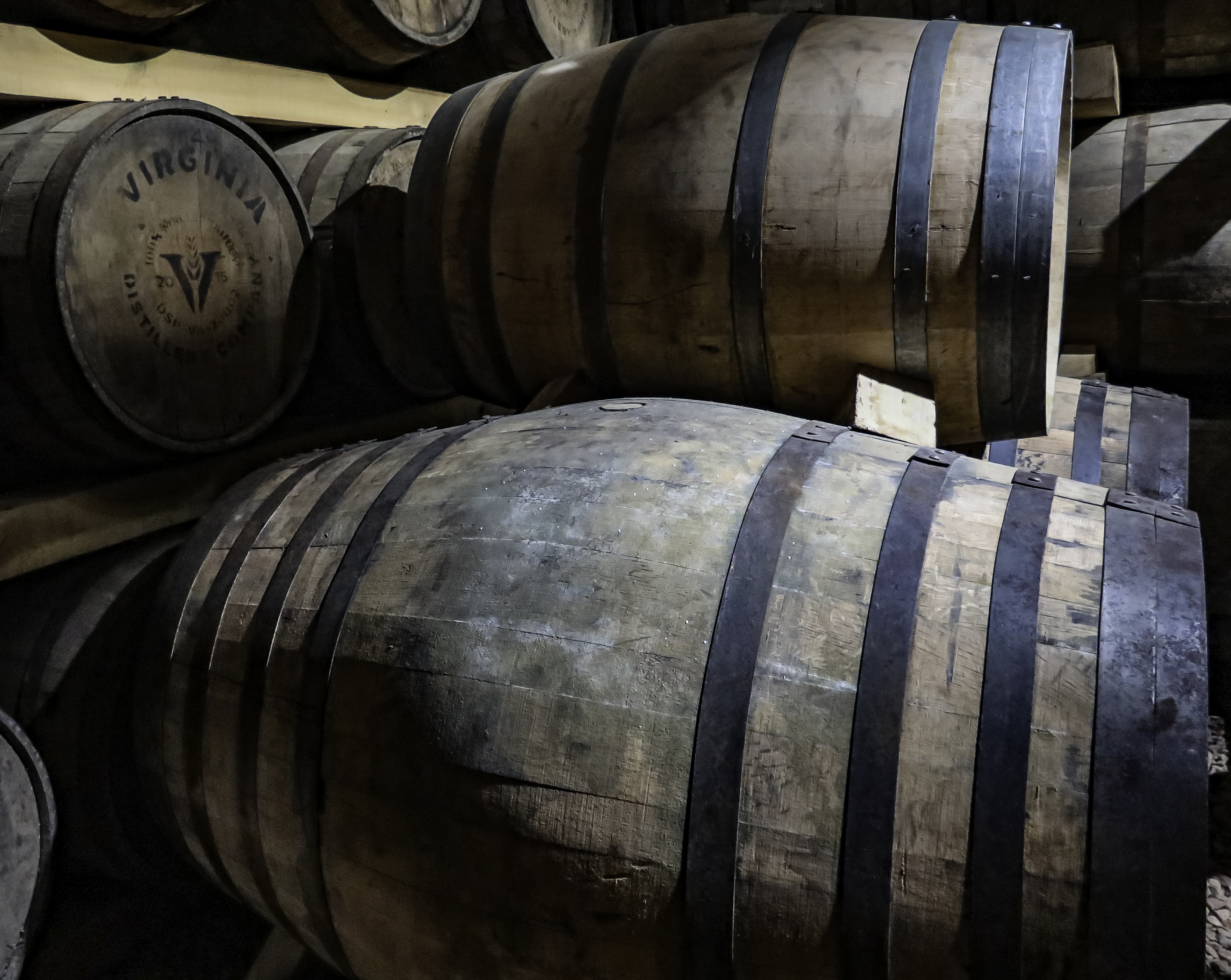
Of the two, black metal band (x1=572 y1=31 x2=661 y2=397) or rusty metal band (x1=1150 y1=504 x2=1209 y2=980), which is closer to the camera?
rusty metal band (x1=1150 y1=504 x2=1209 y2=980)

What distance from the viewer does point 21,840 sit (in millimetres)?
1858

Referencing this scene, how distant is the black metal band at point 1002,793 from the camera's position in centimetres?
128

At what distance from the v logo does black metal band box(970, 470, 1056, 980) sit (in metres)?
2.03

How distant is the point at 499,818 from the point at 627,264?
1409 millimetres

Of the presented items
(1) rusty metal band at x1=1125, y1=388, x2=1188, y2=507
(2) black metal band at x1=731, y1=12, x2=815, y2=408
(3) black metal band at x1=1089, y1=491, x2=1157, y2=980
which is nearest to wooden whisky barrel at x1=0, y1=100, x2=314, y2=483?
(2) black metal band at x1=731, y1=12, x2=815, y2=408

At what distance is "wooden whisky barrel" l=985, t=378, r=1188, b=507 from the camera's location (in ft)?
8.94

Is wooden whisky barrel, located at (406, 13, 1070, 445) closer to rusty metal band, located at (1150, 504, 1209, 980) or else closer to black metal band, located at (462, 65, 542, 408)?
black metal band, located at (462, 65, 542, 408)

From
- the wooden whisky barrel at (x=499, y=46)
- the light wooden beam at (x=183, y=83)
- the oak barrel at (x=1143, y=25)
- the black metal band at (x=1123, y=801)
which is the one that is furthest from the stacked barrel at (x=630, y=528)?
the oak barrel at (x=1143, y=25)

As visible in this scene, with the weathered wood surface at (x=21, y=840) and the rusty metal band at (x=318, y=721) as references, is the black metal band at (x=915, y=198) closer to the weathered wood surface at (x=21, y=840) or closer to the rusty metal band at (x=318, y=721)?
the rusty metal band at (x=318, y=721)

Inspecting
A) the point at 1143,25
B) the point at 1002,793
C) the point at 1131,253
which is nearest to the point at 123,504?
the point at 1002,793

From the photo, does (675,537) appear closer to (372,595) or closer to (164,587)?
(372,595)

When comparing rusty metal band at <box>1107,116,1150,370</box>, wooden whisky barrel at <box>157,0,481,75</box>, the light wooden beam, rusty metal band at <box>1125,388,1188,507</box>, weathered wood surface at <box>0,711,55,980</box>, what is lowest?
weathered wood surface at <box>0,711,55,980</box>

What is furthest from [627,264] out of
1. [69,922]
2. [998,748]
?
[69,922]

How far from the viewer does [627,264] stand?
7.87 feet
